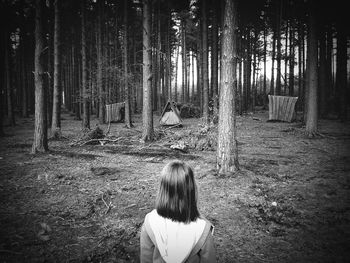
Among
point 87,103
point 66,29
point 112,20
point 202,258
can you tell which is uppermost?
point 112,20

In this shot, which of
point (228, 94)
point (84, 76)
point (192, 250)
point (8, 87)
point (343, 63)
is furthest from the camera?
point (8, 87)

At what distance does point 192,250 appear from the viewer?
Answer: 1819 mm

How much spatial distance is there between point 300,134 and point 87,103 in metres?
14.4

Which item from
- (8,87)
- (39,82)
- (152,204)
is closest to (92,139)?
(39,82)

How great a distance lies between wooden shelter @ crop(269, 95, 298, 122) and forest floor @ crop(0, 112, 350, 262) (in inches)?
392

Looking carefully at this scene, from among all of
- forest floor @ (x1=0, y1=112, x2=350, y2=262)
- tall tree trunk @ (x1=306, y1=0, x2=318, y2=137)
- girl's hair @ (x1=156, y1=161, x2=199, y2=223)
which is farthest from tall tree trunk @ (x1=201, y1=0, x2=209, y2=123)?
girl's hair @ (x1=156, y1=161, x2=199, y2=223)

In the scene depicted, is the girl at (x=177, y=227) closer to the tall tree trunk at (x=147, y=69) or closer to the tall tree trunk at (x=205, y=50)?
the tall tree trunk at (x=147, y=69)

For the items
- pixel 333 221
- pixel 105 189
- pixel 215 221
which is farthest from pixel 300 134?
pixel 105 189

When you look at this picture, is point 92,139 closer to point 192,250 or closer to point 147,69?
point 147,69

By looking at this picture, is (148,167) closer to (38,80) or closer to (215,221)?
(215,221)

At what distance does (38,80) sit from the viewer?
900 centimetres

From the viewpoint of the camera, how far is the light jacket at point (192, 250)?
1805 millimetres

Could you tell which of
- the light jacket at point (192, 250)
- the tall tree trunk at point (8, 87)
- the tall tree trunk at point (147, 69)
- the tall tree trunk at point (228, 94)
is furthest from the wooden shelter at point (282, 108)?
the tall tree trunk at point (8, 87)

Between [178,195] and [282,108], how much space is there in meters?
19.7
